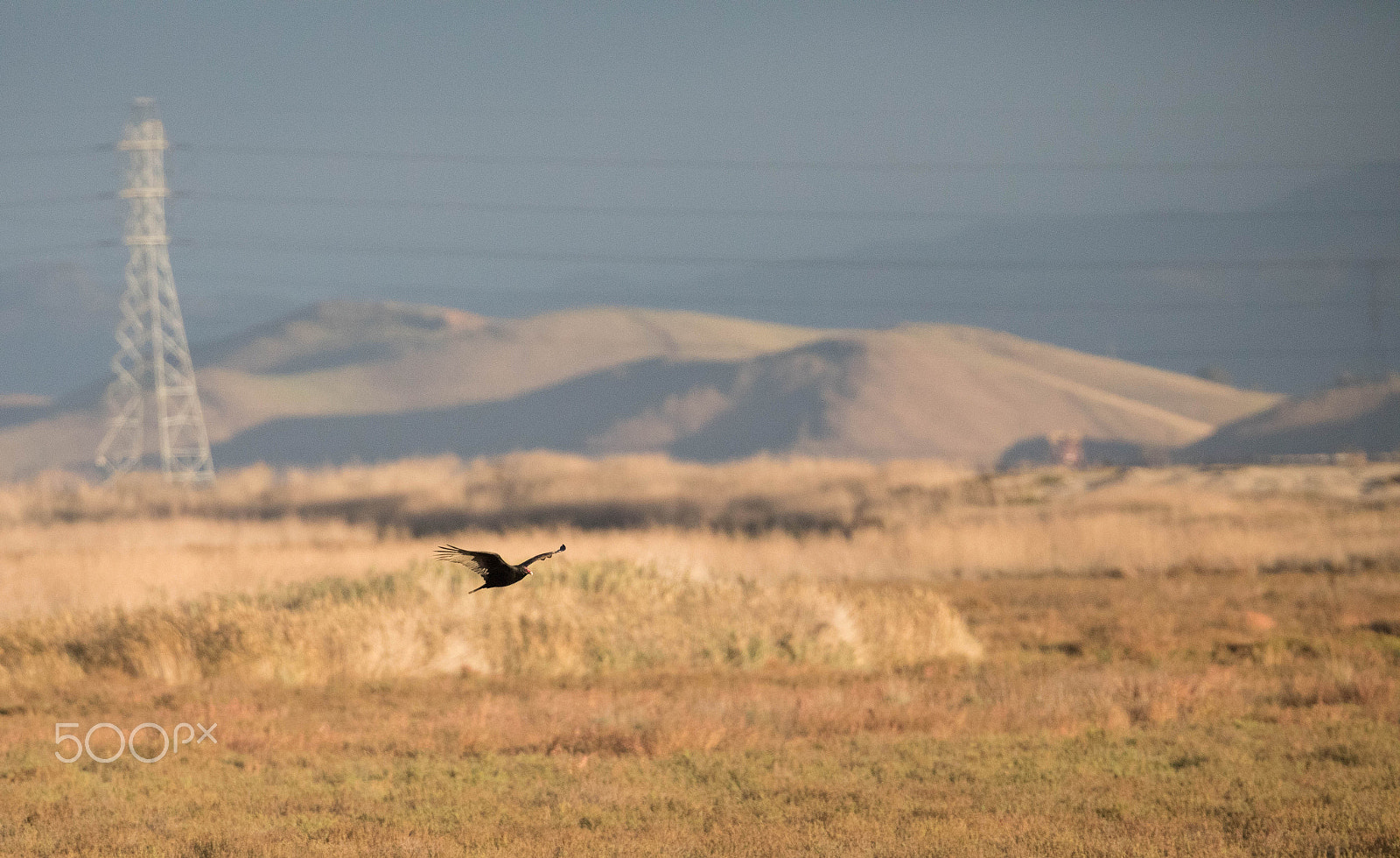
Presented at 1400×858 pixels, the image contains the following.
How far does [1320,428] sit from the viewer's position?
14200 cm

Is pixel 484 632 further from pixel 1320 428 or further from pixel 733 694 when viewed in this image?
pixel 1320 428

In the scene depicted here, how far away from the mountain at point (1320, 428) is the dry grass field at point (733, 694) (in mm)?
90119

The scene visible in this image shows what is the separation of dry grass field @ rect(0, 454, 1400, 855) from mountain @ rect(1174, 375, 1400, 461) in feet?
296

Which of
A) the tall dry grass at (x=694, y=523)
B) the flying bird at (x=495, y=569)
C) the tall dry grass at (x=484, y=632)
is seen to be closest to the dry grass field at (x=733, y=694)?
the tall dry grass at (x=484, y=632)

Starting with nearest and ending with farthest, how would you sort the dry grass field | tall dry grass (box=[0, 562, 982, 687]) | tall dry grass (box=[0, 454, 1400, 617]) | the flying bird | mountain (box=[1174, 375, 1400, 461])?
the flying bird < the dry grass field < tall dry grass (box=[0, 562, 982, 687]) < tall dry grass (box=[0, 454, 1400, 617]) < mountain (box=[1174, 375, 1400, 461])

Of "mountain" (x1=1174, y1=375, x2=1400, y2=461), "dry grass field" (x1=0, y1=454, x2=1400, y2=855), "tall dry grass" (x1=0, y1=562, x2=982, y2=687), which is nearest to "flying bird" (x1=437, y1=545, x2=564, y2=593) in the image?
"dry grass field" (x1=0, y1=454, x2=1400, y2=855)

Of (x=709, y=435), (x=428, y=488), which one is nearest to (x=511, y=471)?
(x=428, y=488)

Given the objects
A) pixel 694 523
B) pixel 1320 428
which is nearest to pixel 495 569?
pixel 694 523

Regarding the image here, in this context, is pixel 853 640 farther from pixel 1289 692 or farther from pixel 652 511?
pixel 652 511

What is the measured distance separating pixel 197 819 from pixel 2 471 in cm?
18880

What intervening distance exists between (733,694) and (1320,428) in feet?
428

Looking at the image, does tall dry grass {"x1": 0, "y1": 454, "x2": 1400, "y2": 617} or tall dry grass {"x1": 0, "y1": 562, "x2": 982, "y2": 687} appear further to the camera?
tall dry grass {"x1": 0, "y1": 454, "x2": 1400, "y2": 617}

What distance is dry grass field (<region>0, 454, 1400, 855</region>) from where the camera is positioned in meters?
15.6

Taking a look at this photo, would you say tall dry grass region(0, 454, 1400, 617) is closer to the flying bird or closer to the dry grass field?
the dry grass field
